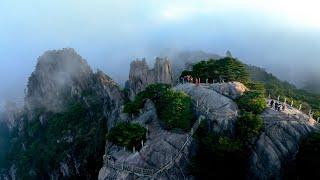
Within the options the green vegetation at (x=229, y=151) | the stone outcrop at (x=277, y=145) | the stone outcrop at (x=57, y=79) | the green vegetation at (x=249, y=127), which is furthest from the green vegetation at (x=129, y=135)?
the stone outcrop at (x=57, y=79)

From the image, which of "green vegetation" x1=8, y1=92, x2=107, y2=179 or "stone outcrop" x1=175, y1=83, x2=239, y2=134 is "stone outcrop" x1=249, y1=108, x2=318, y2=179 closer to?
"stone outcrop" x1=175, y1=83, x2=239, y2=134

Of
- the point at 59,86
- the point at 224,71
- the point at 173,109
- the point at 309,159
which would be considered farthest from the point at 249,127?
the point at 59,86

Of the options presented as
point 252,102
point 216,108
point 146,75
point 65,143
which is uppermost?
point 252,102

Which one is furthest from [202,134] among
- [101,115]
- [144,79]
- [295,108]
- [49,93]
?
[49,93]

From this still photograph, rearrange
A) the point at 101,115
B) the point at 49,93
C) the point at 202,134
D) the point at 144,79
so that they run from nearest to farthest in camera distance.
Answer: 1. the point at 202,134
2. the point at 144,79
3. the point at 101,115
4. the point at 49,93

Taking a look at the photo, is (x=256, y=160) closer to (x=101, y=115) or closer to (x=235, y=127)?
(x=235, y=127)

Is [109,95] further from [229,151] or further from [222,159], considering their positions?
[229,151]

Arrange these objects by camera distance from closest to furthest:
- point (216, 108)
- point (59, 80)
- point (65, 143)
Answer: point (216, 108), point (65, 143), point (59, 80)
